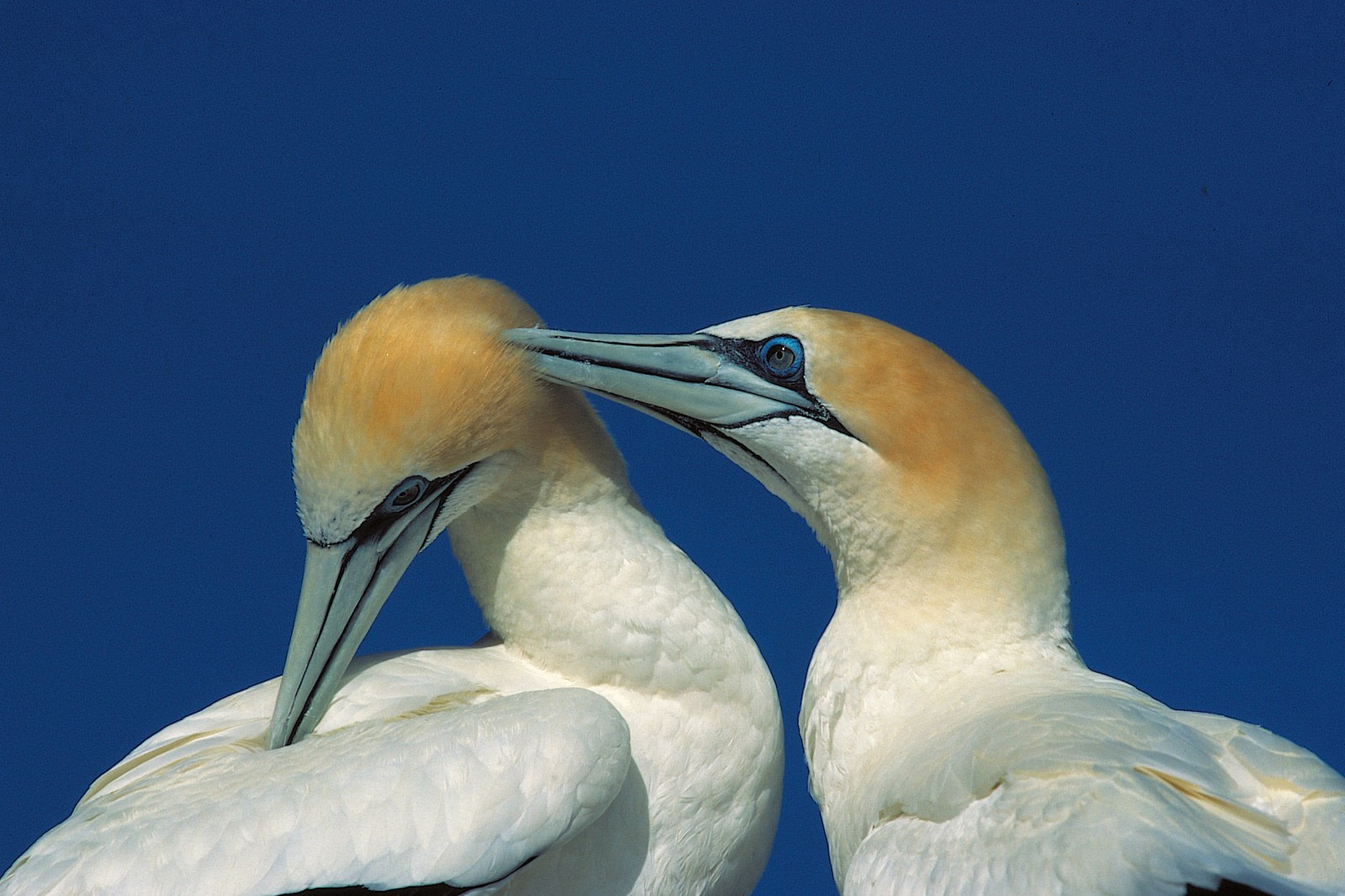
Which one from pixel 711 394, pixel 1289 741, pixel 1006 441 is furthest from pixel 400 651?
pixel 1289 741

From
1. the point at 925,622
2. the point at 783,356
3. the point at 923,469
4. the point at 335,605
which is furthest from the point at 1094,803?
the point at 335,605

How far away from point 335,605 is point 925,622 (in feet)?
4.86

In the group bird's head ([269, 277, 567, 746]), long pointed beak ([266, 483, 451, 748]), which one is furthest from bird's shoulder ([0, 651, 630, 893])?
bird's head ([269, 277, 567, 746])

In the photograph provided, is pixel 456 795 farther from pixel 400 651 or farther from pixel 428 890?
pixel 400 651

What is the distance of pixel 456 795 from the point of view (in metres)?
3.03

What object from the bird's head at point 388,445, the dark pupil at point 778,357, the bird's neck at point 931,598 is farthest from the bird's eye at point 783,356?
the bird's head at point 388,445

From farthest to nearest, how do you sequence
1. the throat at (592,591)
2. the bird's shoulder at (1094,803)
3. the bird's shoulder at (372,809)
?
the throat at (592,591) < the bird's shoulder at (372,809) < the bird's shoulder at (1094,803)

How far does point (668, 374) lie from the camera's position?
3518 millimetres

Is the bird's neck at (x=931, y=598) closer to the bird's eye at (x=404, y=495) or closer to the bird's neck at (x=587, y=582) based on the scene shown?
the bird's neck at (x=587, y=582)

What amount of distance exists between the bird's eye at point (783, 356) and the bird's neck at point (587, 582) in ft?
2.02

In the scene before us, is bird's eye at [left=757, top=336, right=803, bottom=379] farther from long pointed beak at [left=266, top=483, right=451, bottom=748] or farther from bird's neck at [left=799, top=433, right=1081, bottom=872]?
long pointed beak at [left=266, top=483, right=451, bottom=748]

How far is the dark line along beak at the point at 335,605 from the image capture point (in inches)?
137

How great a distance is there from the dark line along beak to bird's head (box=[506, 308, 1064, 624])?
692mm

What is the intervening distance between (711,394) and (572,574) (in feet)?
2.04
